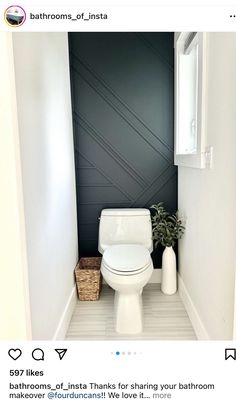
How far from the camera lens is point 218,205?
126 cm

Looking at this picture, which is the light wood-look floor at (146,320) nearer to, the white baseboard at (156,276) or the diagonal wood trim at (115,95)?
the white baseboard at (156,276)

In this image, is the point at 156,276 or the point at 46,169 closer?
the point at 46,169

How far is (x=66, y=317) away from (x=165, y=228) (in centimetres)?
94

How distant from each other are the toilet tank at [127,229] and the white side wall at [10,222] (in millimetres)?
1165

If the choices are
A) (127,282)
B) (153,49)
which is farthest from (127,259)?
(153,49)

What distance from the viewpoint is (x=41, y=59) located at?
134cm

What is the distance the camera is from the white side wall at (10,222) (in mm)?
857

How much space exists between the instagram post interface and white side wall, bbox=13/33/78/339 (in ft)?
0.04
